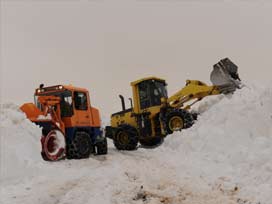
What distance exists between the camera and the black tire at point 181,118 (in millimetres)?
14547

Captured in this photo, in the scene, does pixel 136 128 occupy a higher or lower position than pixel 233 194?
higher

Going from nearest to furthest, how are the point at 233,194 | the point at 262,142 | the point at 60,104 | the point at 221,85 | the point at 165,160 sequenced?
1. the point at 233,194
2. the point at 262,142
3. the point at 165,160
4. the point at 60,104
5. the point at 221,85

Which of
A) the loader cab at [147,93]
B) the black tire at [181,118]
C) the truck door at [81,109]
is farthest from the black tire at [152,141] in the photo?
the truck door at [81,109]

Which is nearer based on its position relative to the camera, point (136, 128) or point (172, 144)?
point (172, 144)

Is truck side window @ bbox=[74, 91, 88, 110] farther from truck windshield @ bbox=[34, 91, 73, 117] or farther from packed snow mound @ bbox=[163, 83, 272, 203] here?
packed snow mound @ bbox=[163, 83, 272, 203]

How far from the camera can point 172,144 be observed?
1309cm

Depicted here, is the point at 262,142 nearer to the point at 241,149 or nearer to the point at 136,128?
the point at 241,149

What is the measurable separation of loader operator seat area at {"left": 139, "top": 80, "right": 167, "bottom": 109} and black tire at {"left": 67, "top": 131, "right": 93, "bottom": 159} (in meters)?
4.20

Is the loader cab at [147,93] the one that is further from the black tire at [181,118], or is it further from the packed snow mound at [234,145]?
the packed snow mound at [234,145]

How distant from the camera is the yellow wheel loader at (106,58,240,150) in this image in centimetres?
1586

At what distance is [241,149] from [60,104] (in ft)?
20.1

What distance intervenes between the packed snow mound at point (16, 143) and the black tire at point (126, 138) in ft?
22.4

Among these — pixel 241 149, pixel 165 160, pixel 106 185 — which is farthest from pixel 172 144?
pixel 106 185

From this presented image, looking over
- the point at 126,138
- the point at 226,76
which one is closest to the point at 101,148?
the point at 126,138
